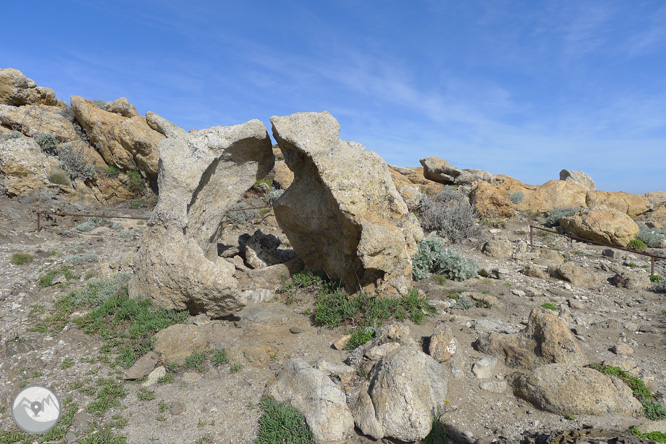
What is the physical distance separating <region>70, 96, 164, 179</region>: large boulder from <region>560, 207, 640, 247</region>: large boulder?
16.9 m

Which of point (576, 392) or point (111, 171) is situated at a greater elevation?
point (111, 171)

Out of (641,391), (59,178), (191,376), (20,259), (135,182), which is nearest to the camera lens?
(641,391)

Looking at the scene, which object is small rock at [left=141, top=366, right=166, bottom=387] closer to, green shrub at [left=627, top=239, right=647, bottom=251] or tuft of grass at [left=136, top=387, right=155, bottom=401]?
tuft of grass at [left=136, top=387, right=155, bottom=401]

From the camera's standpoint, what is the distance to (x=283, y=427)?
179 inches

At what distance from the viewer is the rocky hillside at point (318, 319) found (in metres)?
4.67

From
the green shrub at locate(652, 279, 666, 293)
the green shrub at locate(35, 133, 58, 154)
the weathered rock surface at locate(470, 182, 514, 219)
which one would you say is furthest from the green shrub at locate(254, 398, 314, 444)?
the green shrub at locate(35, 133, 58, 154)

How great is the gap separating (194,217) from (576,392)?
7141mm

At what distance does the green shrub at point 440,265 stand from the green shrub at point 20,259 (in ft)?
29.4

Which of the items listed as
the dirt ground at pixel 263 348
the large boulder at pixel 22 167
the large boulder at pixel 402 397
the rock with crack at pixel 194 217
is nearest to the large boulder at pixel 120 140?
the large boulder at pixel 22 167

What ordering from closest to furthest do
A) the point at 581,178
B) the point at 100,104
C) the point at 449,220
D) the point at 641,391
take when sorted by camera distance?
the point at 641,391, the point at 449,220, the point at 100,104, the point at 581,178

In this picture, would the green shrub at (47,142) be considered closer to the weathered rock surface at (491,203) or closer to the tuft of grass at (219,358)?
the tuft of grass at (219,358)

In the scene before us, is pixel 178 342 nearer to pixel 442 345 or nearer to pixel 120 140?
pixel 442 345

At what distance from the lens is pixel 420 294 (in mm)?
7996

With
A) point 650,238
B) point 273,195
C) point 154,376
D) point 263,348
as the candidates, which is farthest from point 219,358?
point 650,238
